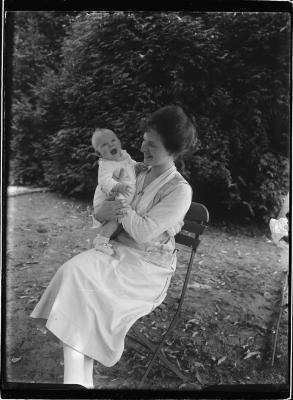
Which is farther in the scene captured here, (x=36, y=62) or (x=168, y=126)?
(x=36, y=62)

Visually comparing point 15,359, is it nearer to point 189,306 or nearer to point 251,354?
point 189,306

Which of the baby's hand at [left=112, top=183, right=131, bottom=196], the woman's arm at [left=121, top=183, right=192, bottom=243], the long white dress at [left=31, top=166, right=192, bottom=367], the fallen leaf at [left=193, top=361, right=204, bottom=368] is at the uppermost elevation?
the baby's hand at [left=112, top=183, right=131, bottom=196]

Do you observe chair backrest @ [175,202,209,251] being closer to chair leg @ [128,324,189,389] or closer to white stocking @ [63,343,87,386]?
chair leg @ [128,324,189,389]

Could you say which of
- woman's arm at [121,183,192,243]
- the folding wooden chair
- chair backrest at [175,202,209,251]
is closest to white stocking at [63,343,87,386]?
the folding wooden chair

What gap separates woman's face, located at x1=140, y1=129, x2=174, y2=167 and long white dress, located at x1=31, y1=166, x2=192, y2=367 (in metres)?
0.06

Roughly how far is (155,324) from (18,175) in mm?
999

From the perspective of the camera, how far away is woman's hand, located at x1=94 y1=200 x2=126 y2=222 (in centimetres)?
178

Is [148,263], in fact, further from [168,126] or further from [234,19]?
[234,19]

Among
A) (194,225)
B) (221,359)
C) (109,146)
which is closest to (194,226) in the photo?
(194,225)

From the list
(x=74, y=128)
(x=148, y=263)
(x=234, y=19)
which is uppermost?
(x=234, y=19)

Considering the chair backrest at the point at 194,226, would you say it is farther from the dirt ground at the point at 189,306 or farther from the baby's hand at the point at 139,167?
the baby's hand at the point at 139,167

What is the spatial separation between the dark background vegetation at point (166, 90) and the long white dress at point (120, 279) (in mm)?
213
